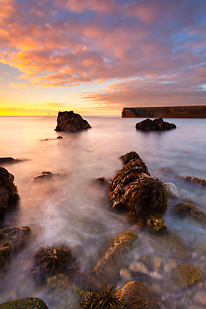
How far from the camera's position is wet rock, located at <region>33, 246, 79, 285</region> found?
7.32ft

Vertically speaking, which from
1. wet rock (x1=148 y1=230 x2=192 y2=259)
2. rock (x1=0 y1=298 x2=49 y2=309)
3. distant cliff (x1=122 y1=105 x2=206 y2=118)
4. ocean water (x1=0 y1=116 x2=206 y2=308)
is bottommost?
ocean water (x1=0 y1=116 x2=206 y2=308)

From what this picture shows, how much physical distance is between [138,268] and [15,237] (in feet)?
7.31

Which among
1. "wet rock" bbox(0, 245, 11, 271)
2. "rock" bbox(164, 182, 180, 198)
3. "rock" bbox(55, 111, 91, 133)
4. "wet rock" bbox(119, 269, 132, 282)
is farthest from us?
"rock" bbox(55, 111, 91, 133)

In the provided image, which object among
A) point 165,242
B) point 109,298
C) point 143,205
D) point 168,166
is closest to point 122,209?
point 143,205

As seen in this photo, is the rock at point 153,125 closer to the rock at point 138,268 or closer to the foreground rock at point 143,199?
the foreground rock at point 143,199

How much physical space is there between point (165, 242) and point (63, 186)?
12.5ft

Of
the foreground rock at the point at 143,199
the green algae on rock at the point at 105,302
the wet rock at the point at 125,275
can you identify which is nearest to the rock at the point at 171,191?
the foreground rock at the point at 143,199

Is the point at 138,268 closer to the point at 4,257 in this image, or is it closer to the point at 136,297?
the point at 136,297

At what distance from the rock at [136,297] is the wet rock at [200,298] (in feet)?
1.89

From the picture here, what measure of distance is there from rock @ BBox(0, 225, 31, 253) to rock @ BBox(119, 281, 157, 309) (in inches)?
75.2

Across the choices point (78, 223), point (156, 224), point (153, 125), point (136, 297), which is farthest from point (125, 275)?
point (153, 125)

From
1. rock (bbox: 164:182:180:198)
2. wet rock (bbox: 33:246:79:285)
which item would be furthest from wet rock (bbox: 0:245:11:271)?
rock (bbox: 164:182:180:198)

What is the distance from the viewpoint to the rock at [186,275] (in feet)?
7.00

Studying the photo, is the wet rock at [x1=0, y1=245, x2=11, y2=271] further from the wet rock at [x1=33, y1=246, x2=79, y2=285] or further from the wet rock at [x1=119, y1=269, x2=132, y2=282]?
the wet rock at [x1=119, y1=269, x2=132, y2=282]
